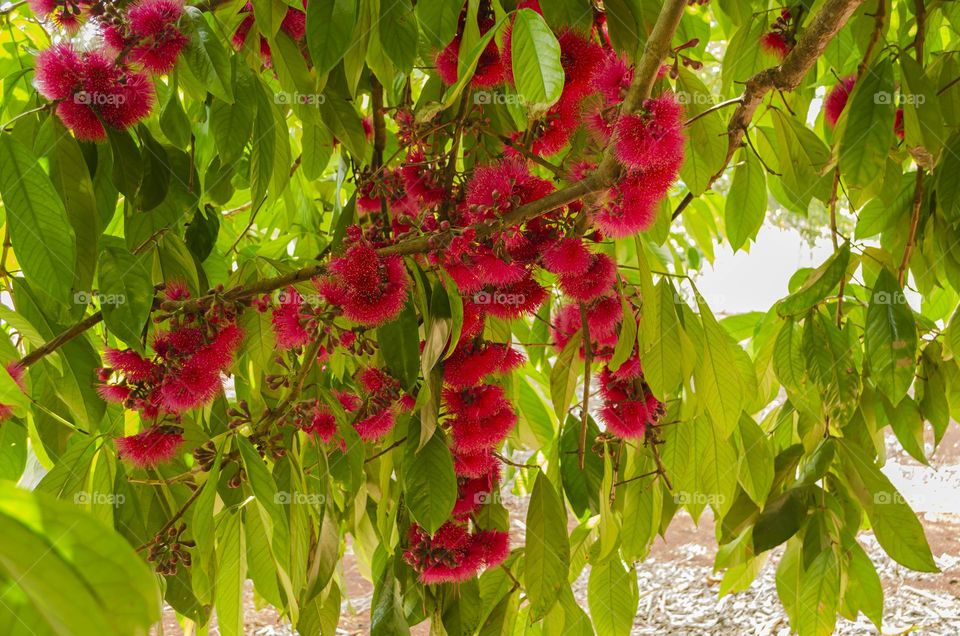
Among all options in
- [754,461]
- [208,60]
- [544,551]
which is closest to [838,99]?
[754,461]

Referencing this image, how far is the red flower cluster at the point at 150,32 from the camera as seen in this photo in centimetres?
60

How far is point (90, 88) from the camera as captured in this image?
1.98 feet

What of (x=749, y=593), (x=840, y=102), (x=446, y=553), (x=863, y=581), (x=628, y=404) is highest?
(x=840, y=102)

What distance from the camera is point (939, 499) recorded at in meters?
2.92

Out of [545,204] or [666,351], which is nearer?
[545,204]

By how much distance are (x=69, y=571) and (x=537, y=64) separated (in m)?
0.42

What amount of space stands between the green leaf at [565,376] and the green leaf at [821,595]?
1.10 ft

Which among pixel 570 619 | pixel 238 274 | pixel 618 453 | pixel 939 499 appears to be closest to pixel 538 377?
pixel 618 453

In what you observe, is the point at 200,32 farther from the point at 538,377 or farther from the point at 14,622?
the point at 538,377

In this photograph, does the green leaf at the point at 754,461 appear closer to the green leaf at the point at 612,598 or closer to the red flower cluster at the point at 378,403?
the green leaf at the point at 612,598

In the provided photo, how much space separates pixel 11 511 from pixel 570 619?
764mm

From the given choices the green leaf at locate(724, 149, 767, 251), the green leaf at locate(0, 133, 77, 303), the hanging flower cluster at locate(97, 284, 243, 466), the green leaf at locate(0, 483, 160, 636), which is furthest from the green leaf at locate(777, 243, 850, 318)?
the green leaf at locate(0, 483, 160, 636)

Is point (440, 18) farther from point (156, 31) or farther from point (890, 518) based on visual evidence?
point (890, 518)

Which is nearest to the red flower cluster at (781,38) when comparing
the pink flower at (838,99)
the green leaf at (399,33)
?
the pink flower at (838,99)
